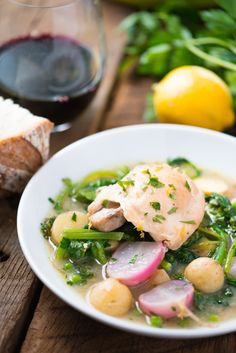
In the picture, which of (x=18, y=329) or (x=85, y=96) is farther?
(x=85, y=96)

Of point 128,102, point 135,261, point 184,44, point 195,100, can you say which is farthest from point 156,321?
point 184,44

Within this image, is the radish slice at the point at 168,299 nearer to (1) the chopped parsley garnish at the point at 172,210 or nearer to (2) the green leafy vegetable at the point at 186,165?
(1) the chopped parsley garnish at the point at 172,210

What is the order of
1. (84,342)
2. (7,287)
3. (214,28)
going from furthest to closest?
(214,28)
(7,287)
(84,342)

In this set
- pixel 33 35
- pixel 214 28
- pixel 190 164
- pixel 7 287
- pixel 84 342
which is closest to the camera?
pixel 84 342

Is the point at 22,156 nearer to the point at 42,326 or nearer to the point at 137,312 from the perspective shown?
the point at 42,326

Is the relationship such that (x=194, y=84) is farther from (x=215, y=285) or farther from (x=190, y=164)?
(x=215, y=285)

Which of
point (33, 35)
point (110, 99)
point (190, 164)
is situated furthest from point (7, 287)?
point (110, 99)

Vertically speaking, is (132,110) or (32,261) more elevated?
(32,261)
